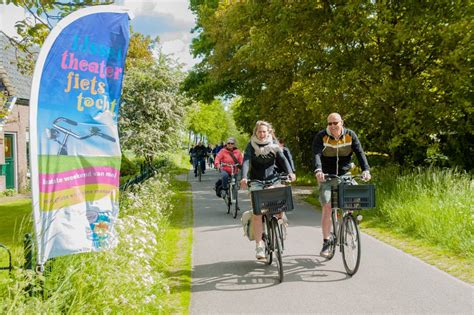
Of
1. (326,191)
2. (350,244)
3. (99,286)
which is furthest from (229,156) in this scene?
(99,286)

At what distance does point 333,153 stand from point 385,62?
676 cm

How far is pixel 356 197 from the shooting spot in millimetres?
6008

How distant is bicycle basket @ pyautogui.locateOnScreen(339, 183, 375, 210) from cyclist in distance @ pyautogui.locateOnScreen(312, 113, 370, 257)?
1.48 feet

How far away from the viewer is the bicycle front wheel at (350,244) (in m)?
6.00

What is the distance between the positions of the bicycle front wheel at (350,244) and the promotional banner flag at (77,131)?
120 inches

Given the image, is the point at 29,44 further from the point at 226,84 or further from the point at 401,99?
the point at 226,84

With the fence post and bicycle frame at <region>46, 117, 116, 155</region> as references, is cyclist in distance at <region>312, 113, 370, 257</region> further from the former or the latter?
the fence post

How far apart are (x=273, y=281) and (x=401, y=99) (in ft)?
25.1

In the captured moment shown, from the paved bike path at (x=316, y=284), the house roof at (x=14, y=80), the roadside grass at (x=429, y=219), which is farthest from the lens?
the house roof at (x=14, y=80)

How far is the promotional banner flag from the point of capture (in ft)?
13.1

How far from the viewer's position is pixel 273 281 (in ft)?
19.4

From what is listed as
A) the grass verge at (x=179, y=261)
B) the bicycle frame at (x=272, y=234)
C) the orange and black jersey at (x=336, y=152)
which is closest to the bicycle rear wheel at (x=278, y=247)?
the bicycle frame at (x=272, y=234)

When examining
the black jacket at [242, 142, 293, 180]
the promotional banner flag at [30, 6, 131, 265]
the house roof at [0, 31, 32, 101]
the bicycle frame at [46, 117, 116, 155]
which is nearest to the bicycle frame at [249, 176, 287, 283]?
the black jacket at [242, 142, 293, 180]

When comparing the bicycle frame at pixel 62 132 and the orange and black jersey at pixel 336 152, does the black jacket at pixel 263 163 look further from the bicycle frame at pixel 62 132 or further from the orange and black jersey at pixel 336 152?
the bicycle frame at pixel 62 132
